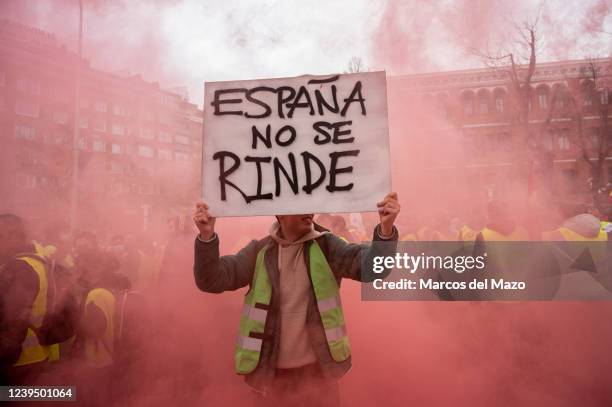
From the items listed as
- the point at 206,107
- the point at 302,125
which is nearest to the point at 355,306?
the point at 302,125

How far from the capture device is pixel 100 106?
3271 mm

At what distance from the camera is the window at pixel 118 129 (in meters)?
3.30

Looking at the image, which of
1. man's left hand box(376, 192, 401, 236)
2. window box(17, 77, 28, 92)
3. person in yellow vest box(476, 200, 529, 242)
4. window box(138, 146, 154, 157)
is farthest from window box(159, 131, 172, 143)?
person in yellow vest box(476, 200, 529, 242)

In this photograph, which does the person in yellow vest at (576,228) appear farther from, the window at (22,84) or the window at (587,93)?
the window at (22,84)

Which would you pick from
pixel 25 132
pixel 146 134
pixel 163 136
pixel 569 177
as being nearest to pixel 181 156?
pixel 163 136

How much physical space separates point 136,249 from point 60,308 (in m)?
0.93

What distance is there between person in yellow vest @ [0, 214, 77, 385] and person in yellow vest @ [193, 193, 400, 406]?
1.37 metres

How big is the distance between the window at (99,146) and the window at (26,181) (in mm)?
580

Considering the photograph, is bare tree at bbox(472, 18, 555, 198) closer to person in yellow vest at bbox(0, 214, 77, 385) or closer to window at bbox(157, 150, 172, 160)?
window at bbox(157, 150, 172, 160)

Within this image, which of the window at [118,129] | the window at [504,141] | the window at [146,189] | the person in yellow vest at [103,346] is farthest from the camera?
the window at [504,141]

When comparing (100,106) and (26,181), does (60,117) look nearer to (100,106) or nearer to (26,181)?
(100,106)

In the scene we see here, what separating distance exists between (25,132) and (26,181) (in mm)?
392

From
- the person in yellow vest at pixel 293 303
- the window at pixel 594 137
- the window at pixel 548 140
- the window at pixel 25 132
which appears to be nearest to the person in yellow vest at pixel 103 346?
the window at pixel 25 132

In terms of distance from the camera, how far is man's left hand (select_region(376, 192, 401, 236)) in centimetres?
169
